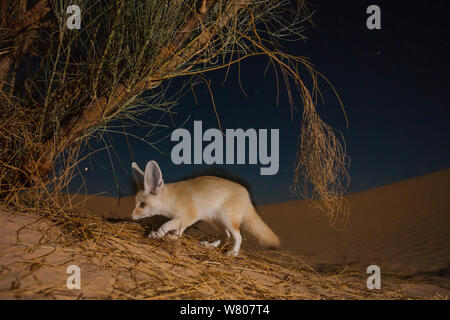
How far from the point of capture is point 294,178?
12.0 feet

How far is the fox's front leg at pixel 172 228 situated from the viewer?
10.5 feet

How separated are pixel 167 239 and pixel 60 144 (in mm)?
1481

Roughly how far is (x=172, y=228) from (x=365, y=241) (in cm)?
737

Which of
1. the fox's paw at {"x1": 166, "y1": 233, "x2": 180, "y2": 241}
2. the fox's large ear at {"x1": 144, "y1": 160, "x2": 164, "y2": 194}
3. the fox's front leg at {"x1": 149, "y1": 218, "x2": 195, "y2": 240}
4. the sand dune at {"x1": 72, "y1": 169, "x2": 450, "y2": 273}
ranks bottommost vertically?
the sand dune at {"x1": 72, "y1": 169, "x2": 450, "y2": 273}

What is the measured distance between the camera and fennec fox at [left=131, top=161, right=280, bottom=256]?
11.2 feet

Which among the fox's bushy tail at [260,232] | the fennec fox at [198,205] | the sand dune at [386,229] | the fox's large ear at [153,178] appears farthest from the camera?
the sand dune at [386,229]

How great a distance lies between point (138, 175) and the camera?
12.0 feet

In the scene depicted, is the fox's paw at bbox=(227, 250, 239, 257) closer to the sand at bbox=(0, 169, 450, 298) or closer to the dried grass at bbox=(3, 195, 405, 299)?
the dried grass at bbox=(3, 195, 405, 299)

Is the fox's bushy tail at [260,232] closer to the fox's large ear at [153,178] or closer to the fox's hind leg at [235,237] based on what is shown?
the fox's hind leg at [235,237]

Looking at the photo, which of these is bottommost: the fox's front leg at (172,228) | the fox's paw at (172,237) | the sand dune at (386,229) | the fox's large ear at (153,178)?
the sand dune at (386,229)

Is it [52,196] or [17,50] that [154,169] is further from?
[17,50]

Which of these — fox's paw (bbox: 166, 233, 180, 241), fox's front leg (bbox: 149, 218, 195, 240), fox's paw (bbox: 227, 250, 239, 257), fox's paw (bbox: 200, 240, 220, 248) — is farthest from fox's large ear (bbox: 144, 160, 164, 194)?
fox's paw (bbox: 227, 250, 239, 257)

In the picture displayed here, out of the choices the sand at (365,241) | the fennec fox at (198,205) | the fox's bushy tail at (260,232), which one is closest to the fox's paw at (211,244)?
the fennec fox at (198,205)

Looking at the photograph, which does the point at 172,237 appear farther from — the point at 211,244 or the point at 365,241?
the point at 365,241
